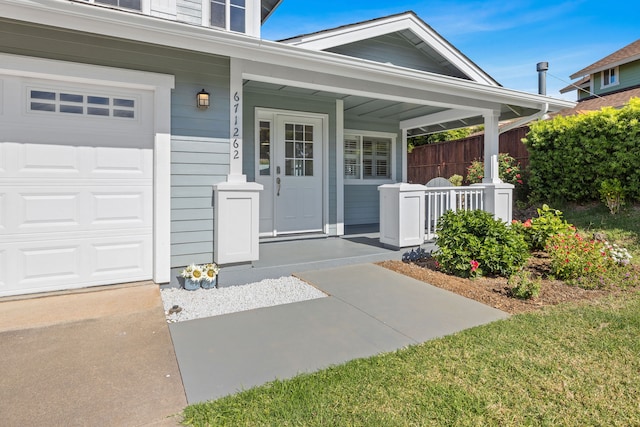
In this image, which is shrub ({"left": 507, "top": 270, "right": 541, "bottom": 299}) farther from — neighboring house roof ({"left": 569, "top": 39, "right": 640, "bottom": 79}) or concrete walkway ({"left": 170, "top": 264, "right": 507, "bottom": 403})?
neighboring house roof ({"left": 569, "top": 39, "right": 640, "bottom": 79})

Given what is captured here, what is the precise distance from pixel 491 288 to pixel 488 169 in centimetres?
310

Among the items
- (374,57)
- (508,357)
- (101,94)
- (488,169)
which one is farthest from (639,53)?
(101,94)

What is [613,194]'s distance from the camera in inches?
285

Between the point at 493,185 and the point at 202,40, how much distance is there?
5.06 metres

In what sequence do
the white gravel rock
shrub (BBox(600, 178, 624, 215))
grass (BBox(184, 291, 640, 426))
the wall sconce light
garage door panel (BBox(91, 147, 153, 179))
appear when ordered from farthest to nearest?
shrub (BBox(600, 178, 624, 215)), the wall sconce light, garage door panel (BBox(91, 147, 153, 179)), the white gravel rock, grass (BBox(184, 291, 640, 426))

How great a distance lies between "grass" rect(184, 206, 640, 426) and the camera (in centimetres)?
188

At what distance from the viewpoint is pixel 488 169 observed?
655 cm

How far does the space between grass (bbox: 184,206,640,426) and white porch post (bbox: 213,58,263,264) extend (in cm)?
220

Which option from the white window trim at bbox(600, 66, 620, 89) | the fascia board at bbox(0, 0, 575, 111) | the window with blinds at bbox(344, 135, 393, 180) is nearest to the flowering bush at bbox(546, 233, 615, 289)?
the fascia board at bbox(0, 0, 575, 111)

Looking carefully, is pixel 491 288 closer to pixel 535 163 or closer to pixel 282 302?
pixel 282 302

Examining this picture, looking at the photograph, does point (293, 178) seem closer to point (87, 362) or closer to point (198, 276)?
point (198, 276)

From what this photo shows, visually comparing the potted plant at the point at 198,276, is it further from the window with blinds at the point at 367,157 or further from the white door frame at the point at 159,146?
the window with blinds at the point at 367,157

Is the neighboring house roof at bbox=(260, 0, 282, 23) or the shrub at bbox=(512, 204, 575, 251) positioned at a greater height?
the neighboring house roof at bbox=(260, 0, 282, 23)

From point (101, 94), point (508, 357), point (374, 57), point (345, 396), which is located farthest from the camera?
point (374, 57)
